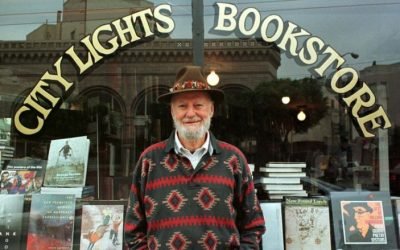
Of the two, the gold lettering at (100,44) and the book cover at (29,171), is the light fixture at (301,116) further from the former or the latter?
the book cover at (29,171)

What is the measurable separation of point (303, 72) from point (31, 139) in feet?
7.53

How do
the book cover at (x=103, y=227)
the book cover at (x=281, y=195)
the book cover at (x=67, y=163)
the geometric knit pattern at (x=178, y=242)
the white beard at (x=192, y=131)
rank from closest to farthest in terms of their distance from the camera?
the geometric knit pattern at (x=178, y=242), the white beard at (x=192, y=131), the book cover at (x=103, y=227), the book cover at (x=281, y=195), the book cover at (x=67, y=163)

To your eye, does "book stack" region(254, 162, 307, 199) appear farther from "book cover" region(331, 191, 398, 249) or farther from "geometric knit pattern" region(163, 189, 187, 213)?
"geometric knit pattern" region(163, 189, 187, 213)

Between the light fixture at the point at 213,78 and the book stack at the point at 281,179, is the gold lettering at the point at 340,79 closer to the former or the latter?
the book stack at the point at 281,179

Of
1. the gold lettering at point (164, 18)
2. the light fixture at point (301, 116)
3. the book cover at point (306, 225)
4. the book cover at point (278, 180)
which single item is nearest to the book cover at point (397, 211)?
the book cover at point (306, 225)

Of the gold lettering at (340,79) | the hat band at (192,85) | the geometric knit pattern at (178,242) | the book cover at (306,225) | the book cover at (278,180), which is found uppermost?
the gold lettering at (340,79)

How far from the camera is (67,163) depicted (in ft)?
13.1

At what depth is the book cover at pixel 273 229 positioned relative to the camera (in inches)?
136

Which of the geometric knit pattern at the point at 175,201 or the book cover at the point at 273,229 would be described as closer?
the geometric knit pattern at the point at 175,201

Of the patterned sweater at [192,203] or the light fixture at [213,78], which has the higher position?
the light fixture at [213,78]

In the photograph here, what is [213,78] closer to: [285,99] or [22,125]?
[285,99]

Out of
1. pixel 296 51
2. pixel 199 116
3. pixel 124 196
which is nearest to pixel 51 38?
pixel 124 196

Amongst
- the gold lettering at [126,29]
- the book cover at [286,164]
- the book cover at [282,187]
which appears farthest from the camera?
the gold lettering at [126,29]

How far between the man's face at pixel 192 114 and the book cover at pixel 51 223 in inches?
66.2
